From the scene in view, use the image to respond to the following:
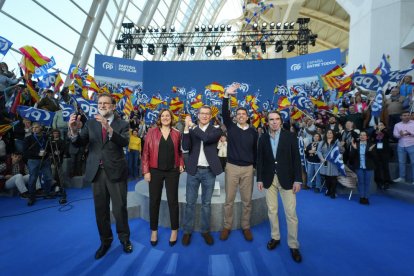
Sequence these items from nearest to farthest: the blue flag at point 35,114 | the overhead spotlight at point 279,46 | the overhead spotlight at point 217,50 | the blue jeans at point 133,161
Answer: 1. the blue flag at point 35,114
2. the blue jeans at point 133,161
3. the overhead spotlight at point 279,46
4. the overhead spotlight at point 217,50

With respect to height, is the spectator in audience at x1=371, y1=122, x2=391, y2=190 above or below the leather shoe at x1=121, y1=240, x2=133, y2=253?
above

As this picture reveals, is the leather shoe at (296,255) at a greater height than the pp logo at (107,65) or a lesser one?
lesser

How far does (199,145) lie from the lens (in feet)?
9.63

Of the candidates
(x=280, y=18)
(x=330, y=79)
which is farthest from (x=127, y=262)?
(x=280, y=18)

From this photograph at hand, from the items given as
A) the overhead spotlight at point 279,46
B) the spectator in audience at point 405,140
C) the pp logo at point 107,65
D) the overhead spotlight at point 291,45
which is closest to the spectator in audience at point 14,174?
the spectator in audience at point 405,140

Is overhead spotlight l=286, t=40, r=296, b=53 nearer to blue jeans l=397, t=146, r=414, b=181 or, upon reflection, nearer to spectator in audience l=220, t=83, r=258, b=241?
blue jeans l=397, t=146, r=414, b=181

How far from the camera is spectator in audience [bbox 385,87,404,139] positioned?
5812mm

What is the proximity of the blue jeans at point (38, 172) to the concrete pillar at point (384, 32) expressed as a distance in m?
11.4

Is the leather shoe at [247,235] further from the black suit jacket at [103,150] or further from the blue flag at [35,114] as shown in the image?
the blue flag at [35,114]

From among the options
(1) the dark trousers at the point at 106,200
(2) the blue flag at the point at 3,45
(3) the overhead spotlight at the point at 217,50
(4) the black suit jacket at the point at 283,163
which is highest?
(3) the overhead spotlight at the point at 217,50

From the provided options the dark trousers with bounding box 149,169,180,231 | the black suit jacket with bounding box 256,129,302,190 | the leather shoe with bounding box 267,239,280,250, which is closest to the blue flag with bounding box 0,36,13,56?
the dark trousers with bounding box 149,169,180,231

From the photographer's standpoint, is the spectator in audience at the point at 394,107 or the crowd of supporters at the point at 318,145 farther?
the spectator in audience at the point at 394,107

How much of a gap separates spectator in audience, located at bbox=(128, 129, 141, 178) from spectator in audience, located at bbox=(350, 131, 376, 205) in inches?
219

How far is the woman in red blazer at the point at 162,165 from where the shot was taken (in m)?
2.83
